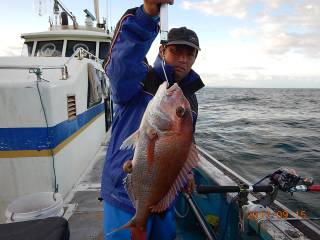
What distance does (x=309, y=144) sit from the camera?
13953 millimetres

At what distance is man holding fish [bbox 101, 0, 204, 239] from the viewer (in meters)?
1.92

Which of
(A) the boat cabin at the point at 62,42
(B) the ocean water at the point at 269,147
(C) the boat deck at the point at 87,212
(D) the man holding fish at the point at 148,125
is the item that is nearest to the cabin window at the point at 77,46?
(A) the boat cabin at the point at 62,42

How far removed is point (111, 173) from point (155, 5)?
1.40 meters

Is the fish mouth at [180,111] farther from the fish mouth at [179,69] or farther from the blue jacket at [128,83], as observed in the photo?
the fish mouth at [179,69]

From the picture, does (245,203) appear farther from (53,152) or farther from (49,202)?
(53,152)

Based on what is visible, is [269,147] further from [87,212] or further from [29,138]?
[29,138]

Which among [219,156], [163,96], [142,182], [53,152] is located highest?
[163,96]

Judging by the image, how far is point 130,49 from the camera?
222 centimetres

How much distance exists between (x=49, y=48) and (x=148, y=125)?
387 inches

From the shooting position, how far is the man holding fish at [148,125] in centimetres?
192

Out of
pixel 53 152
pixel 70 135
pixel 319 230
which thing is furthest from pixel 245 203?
pixel 70 135

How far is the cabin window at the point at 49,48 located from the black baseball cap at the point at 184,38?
8.77 metres

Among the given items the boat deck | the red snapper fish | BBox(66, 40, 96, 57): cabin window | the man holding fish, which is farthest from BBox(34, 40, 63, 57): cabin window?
the red snapper fish

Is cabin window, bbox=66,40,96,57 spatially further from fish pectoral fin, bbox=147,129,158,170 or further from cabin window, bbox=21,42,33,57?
fish pectoral fin, bbox=147,129,158,170
